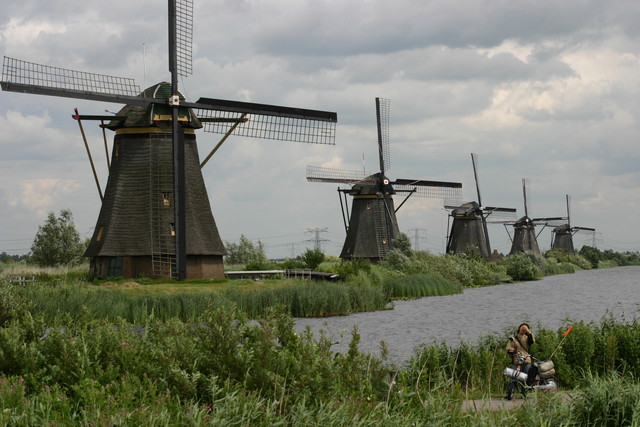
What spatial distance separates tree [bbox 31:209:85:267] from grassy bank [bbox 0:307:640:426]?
127ft

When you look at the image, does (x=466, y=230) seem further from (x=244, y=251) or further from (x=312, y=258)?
(x=312, y=258)

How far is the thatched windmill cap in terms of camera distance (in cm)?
3005

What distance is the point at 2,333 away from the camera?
1042 centimetres

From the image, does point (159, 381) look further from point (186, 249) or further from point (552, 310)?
point (552, 310)

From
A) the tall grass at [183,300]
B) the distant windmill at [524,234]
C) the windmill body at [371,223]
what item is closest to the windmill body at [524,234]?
the distant windmill at [524,234]

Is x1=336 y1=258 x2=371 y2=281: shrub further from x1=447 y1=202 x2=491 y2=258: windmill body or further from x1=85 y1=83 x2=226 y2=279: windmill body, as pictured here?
x1=447 y1=202 x2=491 y2=258: windmill body

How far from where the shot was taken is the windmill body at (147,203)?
3014cm

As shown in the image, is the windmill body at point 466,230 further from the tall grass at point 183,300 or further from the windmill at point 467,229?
the tall grass at point 183,300

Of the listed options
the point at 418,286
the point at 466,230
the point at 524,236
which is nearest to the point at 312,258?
the point at 418,286

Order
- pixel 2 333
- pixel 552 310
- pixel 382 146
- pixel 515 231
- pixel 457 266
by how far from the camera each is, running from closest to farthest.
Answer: pixel 2 333 → pixel 552 310 → pixel 457 266 → pixel 382 146 → pixel 515 231

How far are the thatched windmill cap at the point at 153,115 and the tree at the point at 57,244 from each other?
19418 millimetres

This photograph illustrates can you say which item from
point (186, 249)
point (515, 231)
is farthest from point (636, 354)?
point (515, 231)

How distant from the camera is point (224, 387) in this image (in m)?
8.80

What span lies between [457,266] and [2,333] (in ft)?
121
